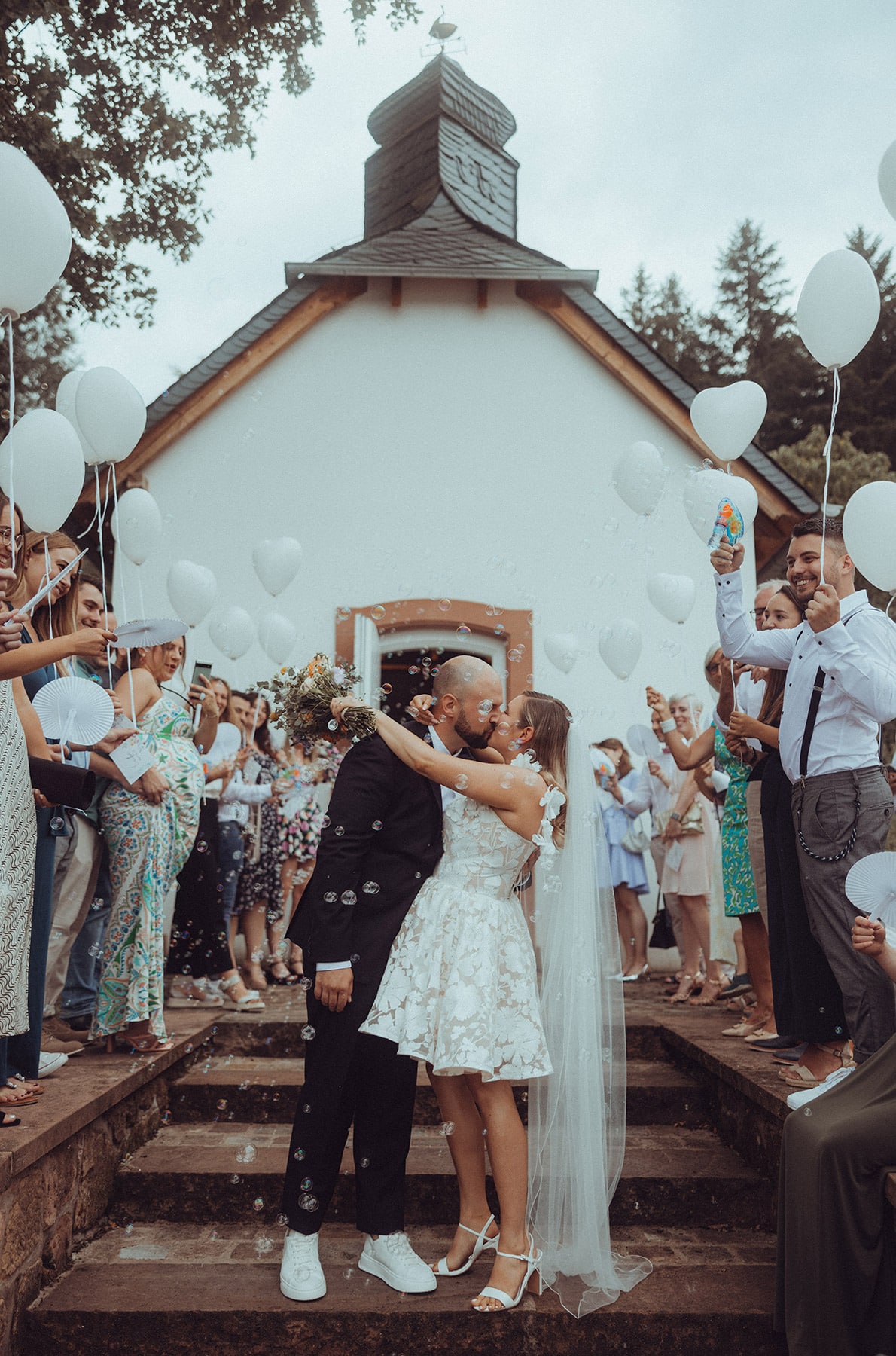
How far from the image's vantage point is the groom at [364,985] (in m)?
3.25

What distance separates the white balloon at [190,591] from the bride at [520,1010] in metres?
3.01

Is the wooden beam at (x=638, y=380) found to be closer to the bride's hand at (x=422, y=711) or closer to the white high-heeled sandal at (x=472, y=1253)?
the bride's hand at (x=422, y=711)

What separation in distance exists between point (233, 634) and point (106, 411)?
255cm

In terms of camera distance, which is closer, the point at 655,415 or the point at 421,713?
the point at 421,713

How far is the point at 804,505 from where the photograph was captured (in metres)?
9.12

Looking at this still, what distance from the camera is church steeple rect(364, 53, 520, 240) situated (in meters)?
11.6

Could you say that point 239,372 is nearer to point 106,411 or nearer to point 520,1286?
point 106,411

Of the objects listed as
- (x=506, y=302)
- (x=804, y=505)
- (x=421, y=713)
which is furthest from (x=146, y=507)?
(x=804, y=505)

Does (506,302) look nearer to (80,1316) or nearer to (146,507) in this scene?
(146,507)

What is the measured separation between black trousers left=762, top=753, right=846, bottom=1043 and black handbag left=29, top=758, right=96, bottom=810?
2.56 m

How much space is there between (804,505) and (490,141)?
616cm

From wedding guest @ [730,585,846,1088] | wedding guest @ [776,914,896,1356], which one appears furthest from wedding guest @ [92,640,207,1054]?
wedding guest @ [776,914,896,1356]

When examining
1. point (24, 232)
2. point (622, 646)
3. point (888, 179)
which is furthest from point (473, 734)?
point (622, 646)

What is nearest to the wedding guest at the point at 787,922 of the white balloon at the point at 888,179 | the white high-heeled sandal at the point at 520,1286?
the white high-heeled sandal at the point at 520,1286
